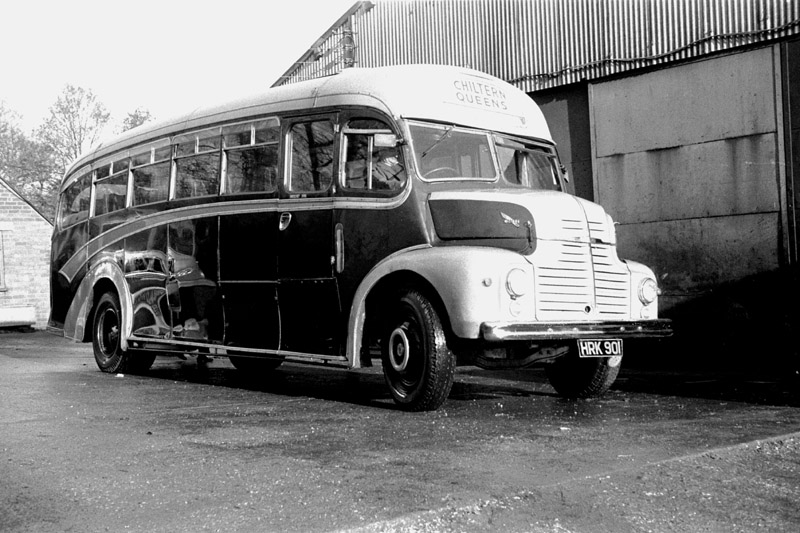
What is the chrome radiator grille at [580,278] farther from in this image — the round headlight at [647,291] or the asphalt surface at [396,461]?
the asphalt surface at [396,461]

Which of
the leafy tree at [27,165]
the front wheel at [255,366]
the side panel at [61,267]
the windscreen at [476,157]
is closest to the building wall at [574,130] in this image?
the front wheel at [255,366]

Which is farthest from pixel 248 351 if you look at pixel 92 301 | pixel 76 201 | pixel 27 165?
pixel 27 165

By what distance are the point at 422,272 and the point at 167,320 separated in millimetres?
4390

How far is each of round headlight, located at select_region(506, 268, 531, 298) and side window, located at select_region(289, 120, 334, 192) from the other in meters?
2.15

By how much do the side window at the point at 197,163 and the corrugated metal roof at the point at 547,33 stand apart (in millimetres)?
6934

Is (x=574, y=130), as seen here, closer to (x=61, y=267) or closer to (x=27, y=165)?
(x=61, y=267)

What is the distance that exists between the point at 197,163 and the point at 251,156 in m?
1.14

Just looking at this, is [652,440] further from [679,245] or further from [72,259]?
[72,259]

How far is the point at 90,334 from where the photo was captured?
42.3ft

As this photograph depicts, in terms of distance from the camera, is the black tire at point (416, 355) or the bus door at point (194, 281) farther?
the bus door at point (194, 281)

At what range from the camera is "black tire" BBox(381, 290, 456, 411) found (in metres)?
7.72

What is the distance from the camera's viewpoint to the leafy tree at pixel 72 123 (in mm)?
54375

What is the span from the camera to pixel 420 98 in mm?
8695

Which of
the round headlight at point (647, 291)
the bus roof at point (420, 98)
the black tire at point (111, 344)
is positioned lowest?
the black tire at point (111, 344)
